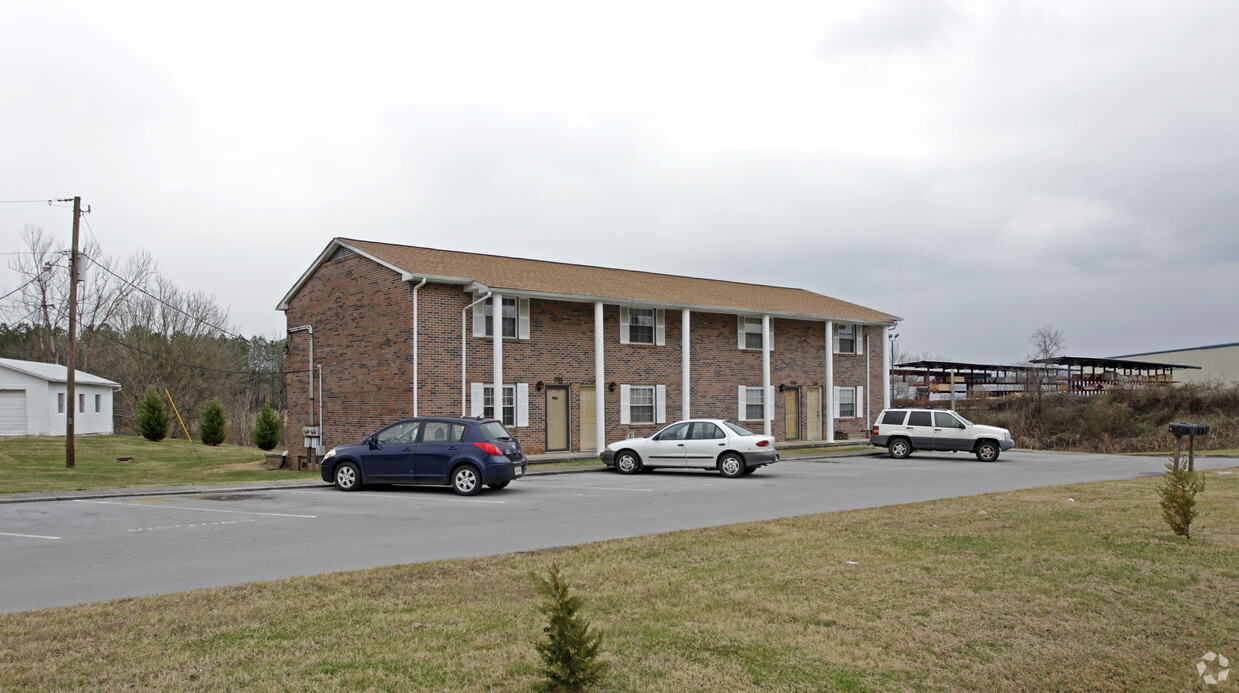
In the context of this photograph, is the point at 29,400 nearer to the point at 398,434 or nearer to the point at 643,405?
the point at 643,405

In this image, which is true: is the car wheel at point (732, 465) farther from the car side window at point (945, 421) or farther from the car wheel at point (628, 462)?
the car side window at point (945, 421)

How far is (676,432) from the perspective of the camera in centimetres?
2098

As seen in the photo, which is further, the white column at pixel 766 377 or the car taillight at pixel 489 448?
the white column at pixel 766 377

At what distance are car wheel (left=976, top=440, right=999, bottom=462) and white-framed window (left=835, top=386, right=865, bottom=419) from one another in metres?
8.37

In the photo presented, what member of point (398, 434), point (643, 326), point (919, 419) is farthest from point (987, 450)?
point (398, 434)

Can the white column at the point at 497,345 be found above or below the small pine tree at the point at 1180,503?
above

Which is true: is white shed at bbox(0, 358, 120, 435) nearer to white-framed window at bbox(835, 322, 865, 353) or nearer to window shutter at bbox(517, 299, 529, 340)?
window shutter at bbox(517, 299, 529, 340)

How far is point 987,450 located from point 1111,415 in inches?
810

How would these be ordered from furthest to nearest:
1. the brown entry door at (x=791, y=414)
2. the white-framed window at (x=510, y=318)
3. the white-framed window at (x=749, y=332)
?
1. the brown entry door at (x=791, y=414)
2. the white-framed window at (x=749, y=332)
3. the white-framed window at (x=510, y=318)

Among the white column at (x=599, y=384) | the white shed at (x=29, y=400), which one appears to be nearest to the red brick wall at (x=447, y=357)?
the white column at (x=599, y=384)

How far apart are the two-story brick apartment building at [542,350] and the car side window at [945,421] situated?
5.91 metres

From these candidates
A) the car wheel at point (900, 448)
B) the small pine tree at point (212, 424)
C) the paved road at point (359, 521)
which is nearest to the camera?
the paved road at point (359, 521)

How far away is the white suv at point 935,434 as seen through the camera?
26.3 m

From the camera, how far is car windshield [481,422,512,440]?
16.3 metres
